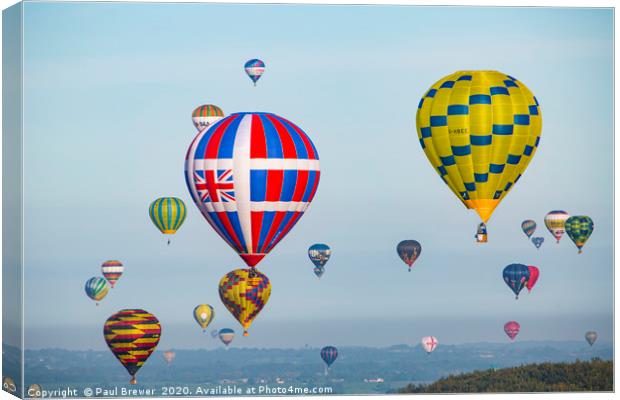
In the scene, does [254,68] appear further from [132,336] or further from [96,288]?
[132,336]

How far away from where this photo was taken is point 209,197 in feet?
107

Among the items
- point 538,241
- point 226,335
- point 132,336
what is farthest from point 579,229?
point 226,335

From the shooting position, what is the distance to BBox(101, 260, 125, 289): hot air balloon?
31.4m

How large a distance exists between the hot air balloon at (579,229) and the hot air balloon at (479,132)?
1488 mm

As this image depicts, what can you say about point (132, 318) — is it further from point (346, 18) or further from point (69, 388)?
point (346, 18)

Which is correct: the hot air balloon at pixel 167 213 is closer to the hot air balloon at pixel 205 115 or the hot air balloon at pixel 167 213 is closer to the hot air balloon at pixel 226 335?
the hot air balloon at pixel 226 335

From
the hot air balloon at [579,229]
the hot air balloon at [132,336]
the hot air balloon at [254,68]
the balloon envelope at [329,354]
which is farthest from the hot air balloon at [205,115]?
the hot air balloon at [579,229]

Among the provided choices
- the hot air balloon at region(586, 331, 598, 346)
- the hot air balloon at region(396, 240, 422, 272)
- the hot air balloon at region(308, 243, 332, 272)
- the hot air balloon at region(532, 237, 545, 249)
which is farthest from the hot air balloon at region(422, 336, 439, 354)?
the hot air balloon at region(308, 243, 332, 272)

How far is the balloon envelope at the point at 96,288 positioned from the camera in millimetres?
30219

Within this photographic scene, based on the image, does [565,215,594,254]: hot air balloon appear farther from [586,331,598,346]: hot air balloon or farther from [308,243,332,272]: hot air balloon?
[308,243,332,272]: hot air balloon

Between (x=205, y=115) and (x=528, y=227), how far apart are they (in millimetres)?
7233

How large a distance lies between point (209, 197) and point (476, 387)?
22.9ft

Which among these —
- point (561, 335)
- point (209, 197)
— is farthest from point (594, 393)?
point (209, 197)

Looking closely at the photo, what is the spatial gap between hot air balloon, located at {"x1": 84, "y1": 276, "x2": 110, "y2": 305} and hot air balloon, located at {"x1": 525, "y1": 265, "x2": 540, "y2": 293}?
8059 millimetres
